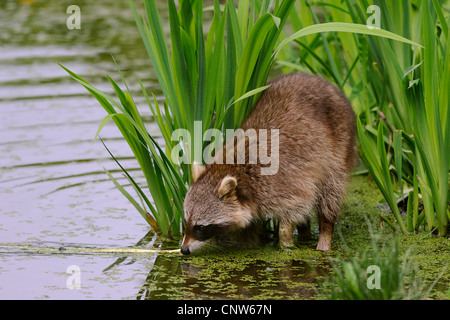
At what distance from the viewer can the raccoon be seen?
5.10 metres

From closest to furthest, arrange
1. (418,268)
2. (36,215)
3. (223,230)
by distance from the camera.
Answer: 1. (418,268)
2. (223,230)
3. (36,215)

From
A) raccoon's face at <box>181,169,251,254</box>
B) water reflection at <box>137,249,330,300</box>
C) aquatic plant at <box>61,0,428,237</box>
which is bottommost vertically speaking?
water reflection at <box>137,249,330,300</box>

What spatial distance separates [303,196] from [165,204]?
102cm

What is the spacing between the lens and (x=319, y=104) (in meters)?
5.41

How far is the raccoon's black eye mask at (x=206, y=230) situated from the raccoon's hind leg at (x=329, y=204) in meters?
0.77

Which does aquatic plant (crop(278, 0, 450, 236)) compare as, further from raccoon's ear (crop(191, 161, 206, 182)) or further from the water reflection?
raccoon's ear (crop(191, 161, 206, 182))

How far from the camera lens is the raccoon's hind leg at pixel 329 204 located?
5426 mm

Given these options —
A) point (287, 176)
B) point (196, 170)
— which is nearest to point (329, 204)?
point (287, 176)

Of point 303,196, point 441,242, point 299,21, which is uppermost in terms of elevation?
point 299,21

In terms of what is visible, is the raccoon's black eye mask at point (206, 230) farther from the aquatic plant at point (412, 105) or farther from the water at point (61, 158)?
the aquatic plant at point (412, 105)

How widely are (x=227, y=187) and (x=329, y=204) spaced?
0.86 m

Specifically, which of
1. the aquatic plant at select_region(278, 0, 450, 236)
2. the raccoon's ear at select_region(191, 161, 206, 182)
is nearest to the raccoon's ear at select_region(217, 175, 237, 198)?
the raccoon's ear at select_region(191, 161, 206, 182)
